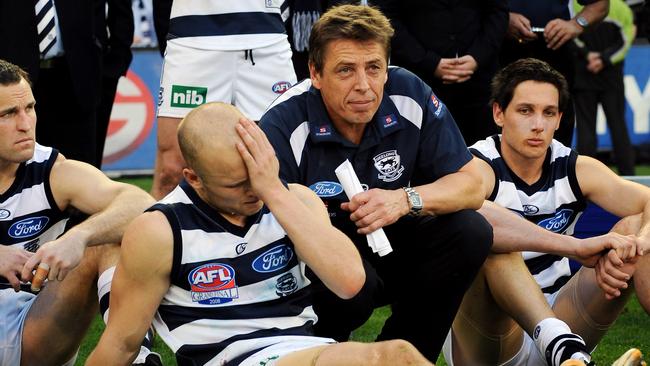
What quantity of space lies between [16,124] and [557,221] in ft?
8.13

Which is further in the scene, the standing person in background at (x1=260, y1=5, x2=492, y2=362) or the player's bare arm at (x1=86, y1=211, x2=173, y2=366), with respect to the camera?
the standing person in background at (x1=260, y1=5, x2=492, y2=362)

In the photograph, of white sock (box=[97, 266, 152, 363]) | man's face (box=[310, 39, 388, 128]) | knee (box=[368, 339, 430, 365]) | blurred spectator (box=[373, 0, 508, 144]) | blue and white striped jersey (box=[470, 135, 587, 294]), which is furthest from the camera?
blurred spectator (box=[373, 0, 508, 144])

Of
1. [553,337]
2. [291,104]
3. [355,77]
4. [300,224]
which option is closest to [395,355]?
[300,224]

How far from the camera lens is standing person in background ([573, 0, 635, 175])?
452 inches

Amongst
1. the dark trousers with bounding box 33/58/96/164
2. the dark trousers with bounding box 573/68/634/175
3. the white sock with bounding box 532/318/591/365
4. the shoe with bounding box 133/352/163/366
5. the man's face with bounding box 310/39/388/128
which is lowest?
the dark trousers with bounding box 573/68/634/175

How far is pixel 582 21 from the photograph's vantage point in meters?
7.71

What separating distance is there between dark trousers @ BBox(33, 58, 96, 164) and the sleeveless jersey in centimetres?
169

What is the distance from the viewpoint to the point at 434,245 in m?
5.07

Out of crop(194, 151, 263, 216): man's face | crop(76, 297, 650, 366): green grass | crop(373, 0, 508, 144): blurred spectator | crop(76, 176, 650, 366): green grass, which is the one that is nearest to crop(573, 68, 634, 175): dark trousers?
crop(373, 0, 508, 144): blurred spectator

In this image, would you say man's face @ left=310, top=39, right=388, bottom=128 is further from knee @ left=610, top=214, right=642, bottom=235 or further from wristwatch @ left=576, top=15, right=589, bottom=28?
wristwatch @ left=576, top=15, right=589, bottom=28

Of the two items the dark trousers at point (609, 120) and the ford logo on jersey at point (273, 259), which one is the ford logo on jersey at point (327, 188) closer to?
the ford logo on jersey at point (273, 259)

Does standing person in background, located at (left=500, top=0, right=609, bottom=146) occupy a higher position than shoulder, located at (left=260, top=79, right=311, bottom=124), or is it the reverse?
shoulder, located at (left=260, top=79, right=311, bottom=124)

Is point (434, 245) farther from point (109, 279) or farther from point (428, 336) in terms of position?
point (109, 279)

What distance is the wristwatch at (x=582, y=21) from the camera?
767 cm
